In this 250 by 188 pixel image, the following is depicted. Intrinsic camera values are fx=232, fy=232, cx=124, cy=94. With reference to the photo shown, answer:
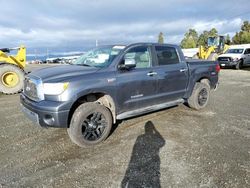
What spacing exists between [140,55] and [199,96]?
2.51 metres

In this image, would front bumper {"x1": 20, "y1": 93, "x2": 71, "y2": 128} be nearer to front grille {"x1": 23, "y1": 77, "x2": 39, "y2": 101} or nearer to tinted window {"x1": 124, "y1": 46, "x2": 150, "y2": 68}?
front grille {"x1": 23, "y1": 77, "x2": 39, "y2": 101}

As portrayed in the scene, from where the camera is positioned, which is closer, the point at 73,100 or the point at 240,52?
the point at 73,100

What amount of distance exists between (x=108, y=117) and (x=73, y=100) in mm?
847

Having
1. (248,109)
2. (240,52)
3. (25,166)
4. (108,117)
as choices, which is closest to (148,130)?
(108,117)

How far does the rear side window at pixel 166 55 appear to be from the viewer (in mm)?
5562

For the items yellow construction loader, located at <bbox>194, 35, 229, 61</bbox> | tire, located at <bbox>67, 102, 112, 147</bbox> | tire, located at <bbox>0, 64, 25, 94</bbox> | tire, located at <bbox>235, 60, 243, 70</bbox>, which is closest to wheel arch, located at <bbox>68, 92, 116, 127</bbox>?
tire, located at <bbox>67, 102, 112, 147</bbox>

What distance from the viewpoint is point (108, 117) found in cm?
459

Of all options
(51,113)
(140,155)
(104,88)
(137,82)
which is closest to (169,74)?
(137,82)

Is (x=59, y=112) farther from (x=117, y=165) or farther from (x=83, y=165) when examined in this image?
(x=117, y=165)

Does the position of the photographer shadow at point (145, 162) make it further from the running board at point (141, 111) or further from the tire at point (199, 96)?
the tire at point (199, 96)

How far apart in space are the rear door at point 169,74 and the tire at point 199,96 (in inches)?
22.8

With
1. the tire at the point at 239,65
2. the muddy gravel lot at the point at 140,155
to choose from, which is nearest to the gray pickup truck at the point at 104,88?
the muddy gravel lot at the point at 140,155

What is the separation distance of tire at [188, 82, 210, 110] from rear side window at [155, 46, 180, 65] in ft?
3.80

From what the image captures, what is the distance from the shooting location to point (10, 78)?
9336 millimetres
